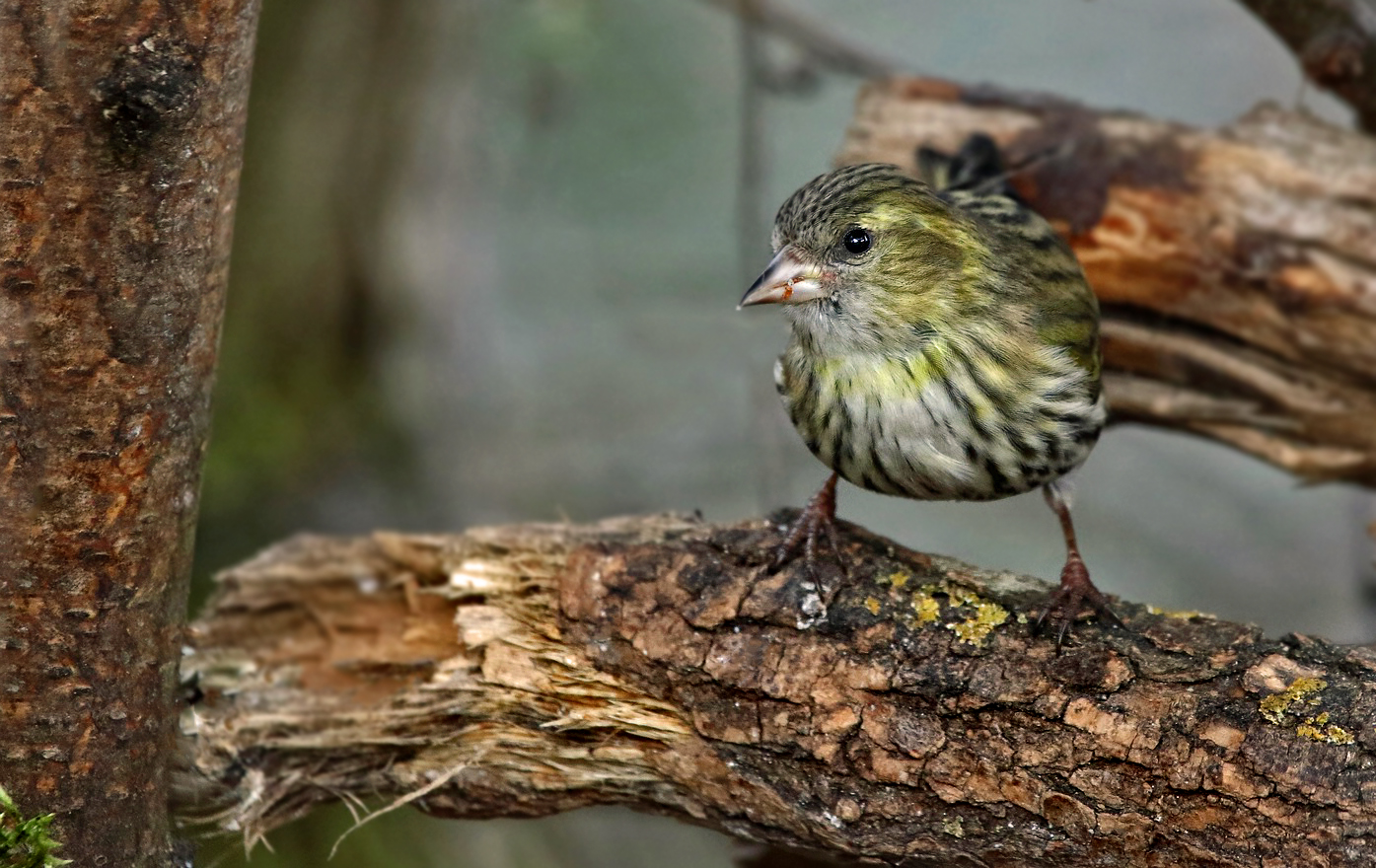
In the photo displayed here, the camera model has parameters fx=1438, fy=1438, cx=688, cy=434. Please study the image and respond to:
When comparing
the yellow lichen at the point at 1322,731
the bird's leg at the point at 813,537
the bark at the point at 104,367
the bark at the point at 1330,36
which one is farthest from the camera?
the bark at the point at 1330,36

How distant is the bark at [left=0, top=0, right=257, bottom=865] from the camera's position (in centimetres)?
218

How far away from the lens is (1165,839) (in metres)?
2.60

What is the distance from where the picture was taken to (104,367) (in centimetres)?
237

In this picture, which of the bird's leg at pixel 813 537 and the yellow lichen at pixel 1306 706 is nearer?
the yellow lichen at pixel 1306 706

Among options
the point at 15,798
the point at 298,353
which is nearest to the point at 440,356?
the point at 298,353

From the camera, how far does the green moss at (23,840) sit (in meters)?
2.40

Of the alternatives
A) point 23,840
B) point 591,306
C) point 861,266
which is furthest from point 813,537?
point 591,306

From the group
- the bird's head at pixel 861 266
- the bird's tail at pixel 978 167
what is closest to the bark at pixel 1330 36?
the bird's tail at pixel 978 167

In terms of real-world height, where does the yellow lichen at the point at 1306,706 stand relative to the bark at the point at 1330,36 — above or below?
below

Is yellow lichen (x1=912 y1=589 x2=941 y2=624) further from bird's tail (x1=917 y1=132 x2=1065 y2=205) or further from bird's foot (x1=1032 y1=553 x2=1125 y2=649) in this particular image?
bird's tail (x1=917 y1=132 x2=1065 y2=205)

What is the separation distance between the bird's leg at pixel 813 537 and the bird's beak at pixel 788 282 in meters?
0.46

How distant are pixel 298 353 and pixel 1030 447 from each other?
4.22 metres

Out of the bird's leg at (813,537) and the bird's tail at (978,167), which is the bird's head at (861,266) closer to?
the bird's leg at (813,537)

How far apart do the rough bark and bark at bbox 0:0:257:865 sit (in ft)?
2.05
